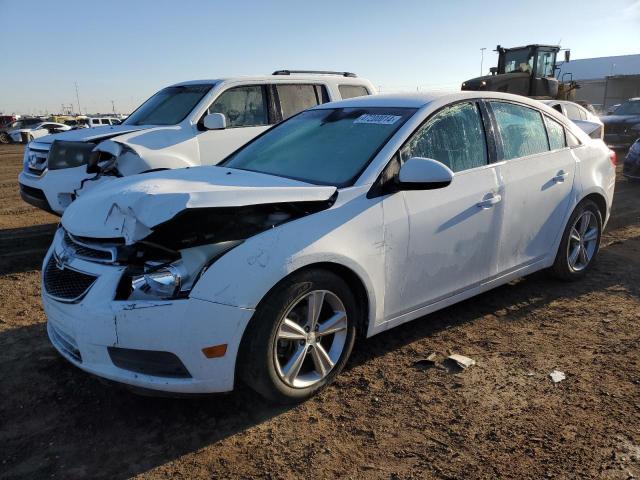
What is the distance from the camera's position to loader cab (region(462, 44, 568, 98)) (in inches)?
653

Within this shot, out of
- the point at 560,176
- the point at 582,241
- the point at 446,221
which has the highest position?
the point at 560,176

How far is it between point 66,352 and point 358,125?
2348 mm

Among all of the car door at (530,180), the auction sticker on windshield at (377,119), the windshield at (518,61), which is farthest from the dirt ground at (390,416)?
the windshield at (518,61)

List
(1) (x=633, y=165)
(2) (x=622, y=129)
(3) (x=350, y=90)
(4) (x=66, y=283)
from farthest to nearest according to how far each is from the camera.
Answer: (2) (x=622, y=129) → (1) (x=633, y=165) → (3) (x=350, y=90) → (4) (x=66, y=283)

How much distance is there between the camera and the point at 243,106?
22.4 feet

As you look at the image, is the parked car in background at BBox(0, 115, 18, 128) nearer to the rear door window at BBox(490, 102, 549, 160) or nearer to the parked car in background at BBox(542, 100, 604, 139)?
the parked car in background at BBox(542, 100, 604, 139)

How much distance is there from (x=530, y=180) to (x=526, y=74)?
14792 mm

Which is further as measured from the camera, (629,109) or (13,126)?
(13,126)

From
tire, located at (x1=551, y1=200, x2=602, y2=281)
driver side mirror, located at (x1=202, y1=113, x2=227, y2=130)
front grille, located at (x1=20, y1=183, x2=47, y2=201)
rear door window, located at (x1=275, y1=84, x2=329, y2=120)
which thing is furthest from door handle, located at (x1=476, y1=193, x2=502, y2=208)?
front grille, located at (x1=20, y1=183, x2=47, y2=201)

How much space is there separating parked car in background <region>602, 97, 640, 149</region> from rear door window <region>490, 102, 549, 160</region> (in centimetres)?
1329

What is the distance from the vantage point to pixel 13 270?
552 centimetres

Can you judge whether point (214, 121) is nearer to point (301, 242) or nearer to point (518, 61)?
point (301, 242)

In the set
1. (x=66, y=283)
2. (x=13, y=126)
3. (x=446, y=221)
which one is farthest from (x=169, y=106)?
(x=13, y=126)

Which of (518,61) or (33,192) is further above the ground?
(518,61)
